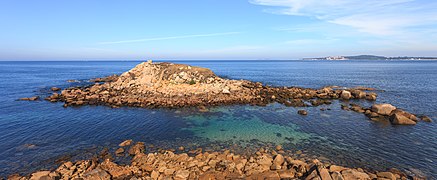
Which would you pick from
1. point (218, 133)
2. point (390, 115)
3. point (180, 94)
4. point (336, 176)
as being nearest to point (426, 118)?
point (390, 115)

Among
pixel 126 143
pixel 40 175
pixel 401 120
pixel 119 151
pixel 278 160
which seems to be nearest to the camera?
pixel 40 175

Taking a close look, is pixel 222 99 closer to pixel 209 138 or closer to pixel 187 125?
pixel 187 125

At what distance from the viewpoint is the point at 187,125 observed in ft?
88.0

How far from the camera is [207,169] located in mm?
15758

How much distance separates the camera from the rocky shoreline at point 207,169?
1476 cm

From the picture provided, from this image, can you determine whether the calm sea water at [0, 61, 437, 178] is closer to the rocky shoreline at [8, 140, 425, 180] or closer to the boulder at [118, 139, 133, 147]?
the boulder at [118, 139, 133, 147]

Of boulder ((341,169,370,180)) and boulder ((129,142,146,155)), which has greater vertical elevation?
boulder ((341,169,370,180))

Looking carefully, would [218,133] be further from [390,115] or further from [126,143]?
[390,115]

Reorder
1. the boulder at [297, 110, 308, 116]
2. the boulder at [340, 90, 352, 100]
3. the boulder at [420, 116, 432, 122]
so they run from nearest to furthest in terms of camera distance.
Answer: the boulder at [420, 116, 432, 122] < the boulder at [297, 110, 308, 116] < the boulder at [340, 90, 352, 100]

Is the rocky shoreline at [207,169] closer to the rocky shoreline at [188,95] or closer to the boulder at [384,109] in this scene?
the rocky shoreline at [188,95]

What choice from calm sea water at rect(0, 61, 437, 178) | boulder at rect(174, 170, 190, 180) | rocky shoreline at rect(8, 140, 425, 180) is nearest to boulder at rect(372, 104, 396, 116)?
calm sea water at rect(0, 61, 437, 178)

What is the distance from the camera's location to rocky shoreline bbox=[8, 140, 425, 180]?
14764 millimetres

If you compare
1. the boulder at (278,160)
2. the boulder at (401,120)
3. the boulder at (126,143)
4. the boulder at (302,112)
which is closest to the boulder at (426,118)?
the boulder at (401,120)

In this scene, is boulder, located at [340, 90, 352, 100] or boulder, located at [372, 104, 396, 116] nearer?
boulder, located at [372, 104, 396, 116]
